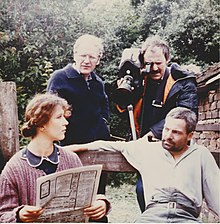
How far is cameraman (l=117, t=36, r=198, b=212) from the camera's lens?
1764 mm

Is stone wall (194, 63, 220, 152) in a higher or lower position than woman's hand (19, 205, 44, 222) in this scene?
higher

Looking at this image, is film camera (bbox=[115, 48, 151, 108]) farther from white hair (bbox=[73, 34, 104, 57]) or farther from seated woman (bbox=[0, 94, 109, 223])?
seated woman (bbox=[0, 94, 109, 223])

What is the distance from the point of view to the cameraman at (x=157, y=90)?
176 centimetres

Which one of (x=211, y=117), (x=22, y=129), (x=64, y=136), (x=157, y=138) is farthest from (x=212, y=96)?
(x=22, y=129)

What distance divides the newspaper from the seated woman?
0.03 m

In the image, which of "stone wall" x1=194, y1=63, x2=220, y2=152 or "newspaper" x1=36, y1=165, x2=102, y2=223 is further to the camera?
"stone wall" x1=194, y1=63, x2=220, y2=152

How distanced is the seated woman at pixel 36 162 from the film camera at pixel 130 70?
242 mm

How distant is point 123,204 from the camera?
5.72 ft

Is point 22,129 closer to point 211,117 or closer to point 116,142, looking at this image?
point 116,142

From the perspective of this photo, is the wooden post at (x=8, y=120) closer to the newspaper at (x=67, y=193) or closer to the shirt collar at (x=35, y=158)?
the shirt collar at (x=35, y=158)

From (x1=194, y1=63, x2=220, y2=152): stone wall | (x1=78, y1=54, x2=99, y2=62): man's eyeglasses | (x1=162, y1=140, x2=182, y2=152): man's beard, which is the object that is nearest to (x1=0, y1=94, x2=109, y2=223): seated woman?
(x1=78, y1=54, x2=99, y2=62): man's eyeglasses

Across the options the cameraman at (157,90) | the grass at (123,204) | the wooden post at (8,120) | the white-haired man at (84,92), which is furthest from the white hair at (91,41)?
the grass at (123,204)

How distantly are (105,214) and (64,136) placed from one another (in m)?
0.34

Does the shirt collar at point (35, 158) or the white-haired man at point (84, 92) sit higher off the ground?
the white-haired man at point (84, 92)
